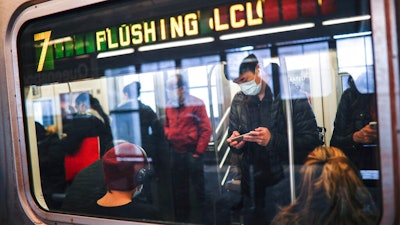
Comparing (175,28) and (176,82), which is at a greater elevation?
(175,28)

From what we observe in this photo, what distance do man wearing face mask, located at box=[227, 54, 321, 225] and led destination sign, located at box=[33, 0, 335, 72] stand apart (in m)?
0.19

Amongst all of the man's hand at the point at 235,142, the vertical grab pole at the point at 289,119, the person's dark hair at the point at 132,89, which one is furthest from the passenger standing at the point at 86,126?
the vertical grab pole at the point at 289,119

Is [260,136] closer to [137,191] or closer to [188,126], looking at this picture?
[188,126]

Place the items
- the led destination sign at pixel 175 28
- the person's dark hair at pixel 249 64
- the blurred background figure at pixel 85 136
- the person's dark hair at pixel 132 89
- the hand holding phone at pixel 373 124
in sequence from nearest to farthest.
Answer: the hand holding phone at pixel 373 124
the led destination sign at pixel 175 28
the person's dark hair at pixel 249 64
the person's dark hair at pixel 132 89
the blurred background figure at pixel 85 136

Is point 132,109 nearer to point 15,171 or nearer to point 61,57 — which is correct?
point 61,57

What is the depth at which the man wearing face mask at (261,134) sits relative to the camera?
175cm

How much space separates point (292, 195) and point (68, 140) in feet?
4.44

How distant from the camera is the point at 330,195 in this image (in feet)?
5.34

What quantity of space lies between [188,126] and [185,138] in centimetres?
6

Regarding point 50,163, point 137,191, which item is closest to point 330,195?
point 137,191

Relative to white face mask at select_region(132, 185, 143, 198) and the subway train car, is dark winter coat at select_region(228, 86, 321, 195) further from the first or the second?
white face mask at select_region(132, 185, 143, 198)

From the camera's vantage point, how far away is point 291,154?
1723 millimetres

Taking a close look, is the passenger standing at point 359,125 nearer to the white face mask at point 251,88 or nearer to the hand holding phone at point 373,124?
the hand holding phone at point 373,124

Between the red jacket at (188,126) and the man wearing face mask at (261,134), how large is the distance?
167 mm
